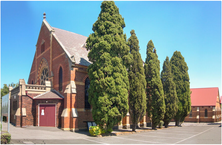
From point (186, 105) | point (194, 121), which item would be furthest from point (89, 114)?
point (194, 121)

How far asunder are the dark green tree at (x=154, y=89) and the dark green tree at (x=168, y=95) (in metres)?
3.30

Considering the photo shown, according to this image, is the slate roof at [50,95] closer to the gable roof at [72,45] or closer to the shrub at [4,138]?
the gable roof at [72,45]

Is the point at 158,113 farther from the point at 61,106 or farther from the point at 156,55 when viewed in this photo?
the point at 61,106

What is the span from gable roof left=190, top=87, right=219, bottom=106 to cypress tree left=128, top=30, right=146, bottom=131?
102ft

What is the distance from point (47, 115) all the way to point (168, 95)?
18.0 meters

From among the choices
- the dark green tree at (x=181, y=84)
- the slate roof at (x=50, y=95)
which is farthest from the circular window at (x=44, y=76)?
the dark green tree at (x=181, y=84)

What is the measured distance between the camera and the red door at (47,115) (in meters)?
21.8

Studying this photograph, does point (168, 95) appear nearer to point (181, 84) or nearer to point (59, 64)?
point (181, 84)

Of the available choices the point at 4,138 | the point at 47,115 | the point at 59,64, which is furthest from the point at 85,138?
the point at 59,64

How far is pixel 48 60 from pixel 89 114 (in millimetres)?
9862

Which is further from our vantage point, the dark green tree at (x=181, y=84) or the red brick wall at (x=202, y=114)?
A: the red brick wall at (x=202, y=114)

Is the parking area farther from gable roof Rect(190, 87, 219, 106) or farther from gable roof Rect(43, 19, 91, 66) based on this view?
gable roof Rect(190, 87, 219, 106)

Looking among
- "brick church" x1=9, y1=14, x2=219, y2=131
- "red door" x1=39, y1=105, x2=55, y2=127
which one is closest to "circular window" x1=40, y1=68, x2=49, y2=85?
"brick church" x1=9, y1=14, x2=219, y2=131

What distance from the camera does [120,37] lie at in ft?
67.8
